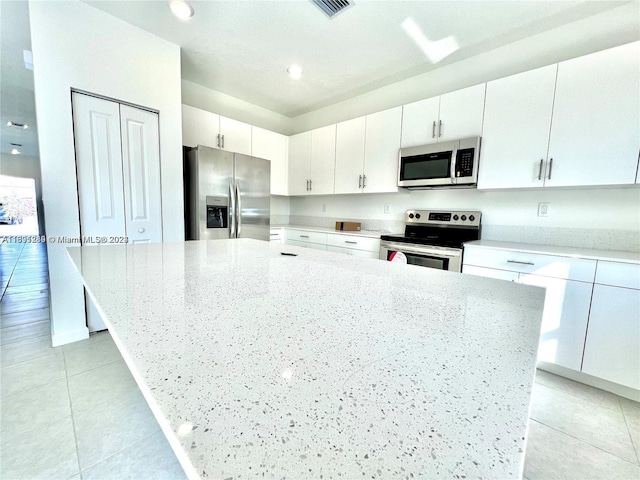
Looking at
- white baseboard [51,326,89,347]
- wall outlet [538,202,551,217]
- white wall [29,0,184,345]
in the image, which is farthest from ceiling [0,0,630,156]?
white baseboard [51,326,89,347]

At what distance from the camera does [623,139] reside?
1.71 meters

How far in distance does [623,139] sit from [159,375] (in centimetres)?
271

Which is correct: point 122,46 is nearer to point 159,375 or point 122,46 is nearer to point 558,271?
point 159,375

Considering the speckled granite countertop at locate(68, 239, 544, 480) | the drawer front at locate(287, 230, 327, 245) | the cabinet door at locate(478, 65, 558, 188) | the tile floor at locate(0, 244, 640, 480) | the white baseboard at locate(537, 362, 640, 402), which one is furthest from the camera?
the drawer front at locate(287, 230, 327, 245)

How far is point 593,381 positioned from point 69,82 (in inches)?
166

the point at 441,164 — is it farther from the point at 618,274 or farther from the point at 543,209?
the point at 618,274

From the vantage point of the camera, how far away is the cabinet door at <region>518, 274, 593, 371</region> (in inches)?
67.1

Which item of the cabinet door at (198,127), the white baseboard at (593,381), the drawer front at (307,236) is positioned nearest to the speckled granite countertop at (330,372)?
the white baseboard at (593,381)

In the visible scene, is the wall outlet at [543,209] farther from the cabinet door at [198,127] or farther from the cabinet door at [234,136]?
the cabinet door at [198,127]

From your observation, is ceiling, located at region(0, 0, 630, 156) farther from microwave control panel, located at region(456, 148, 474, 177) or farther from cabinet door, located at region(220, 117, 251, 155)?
microwave control panel, located at region(456, 148, 474, 177)

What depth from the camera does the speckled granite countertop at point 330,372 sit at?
0.82 ft

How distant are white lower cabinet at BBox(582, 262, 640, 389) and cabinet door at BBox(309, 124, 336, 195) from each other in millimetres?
2604

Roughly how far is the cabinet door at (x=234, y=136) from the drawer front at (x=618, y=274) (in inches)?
139

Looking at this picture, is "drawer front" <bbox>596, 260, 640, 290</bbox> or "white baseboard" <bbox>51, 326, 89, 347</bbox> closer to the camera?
"drawer front" <bbox>596, 260, 640, 290</bbox>
